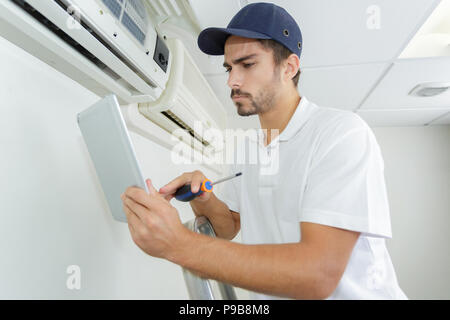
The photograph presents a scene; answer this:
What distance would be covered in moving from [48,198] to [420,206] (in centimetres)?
343

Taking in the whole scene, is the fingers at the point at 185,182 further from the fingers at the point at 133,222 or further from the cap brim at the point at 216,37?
the cap brim at the point at 216,37

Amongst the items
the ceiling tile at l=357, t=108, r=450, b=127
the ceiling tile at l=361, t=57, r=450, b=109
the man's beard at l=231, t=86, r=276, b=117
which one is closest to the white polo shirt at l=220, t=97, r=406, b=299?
the man's beard at l=231, t=86, r=276, b=117

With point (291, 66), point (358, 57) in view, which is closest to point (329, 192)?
point (291, 66)

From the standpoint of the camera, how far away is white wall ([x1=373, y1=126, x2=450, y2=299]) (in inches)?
111

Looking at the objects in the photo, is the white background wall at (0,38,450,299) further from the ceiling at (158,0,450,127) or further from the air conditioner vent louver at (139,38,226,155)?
the ceiling at (158,0,450,127)

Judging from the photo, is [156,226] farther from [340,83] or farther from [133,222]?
[340,83]

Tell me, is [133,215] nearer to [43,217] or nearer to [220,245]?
[220,245]

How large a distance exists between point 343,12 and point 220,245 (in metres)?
1.21

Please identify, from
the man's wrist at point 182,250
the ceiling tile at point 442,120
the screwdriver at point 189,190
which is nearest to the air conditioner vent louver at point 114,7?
the screwdriver at point 189,190

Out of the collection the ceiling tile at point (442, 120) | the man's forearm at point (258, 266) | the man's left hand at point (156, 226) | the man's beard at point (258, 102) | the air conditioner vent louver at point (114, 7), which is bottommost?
the man's forearm at point (258, 266)

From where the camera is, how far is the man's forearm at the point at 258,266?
515 mm

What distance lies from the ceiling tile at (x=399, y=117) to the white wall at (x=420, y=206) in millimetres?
167

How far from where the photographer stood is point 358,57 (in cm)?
161
